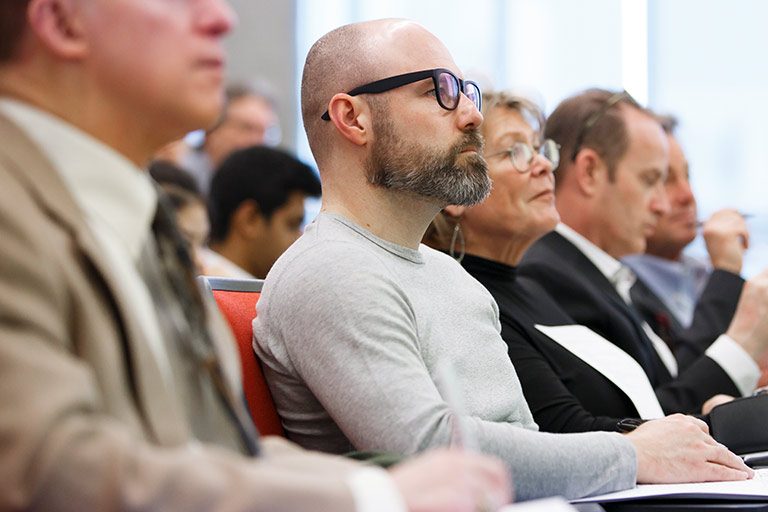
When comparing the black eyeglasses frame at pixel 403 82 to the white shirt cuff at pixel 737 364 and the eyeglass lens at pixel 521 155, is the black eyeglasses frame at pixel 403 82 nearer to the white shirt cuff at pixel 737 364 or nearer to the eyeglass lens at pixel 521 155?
the eyeglass lens at pixel 521 155

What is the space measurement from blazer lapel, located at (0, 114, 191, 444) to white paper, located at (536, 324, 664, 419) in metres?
1.23

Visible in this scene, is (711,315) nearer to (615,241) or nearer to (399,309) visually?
(615,241)

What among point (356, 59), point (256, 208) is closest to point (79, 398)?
point (356, 59)

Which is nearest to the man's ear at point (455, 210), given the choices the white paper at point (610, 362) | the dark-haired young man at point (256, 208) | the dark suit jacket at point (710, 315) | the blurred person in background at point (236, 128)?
the white paper at point (610, 362)

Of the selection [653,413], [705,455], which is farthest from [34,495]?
[653,413]

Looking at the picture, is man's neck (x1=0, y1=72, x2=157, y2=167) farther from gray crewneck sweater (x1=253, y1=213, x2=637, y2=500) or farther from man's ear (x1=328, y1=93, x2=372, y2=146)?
man's ear (x1=328, y1=93, x2=372, y2=146)

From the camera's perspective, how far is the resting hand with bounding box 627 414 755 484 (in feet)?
4.72

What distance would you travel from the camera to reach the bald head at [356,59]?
5.23 feet

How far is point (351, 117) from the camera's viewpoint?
160cm

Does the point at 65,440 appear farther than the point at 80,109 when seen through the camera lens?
No

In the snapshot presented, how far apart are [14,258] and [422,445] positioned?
60 centimetres

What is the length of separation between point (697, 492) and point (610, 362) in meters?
0.74

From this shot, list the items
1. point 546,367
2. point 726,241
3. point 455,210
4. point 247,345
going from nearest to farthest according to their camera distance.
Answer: point 247,345 → point 546,367 → point 455,210 → point 726,241

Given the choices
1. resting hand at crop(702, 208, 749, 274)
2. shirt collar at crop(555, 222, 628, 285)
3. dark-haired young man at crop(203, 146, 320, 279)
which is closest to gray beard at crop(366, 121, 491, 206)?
shirt collar at crop(555, 222, 628, 285)
